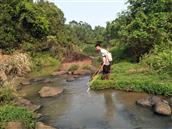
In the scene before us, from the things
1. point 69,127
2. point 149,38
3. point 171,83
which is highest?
point 149,38

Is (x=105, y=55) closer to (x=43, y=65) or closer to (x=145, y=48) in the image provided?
(x=145, y=48)

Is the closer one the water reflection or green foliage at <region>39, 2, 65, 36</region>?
the water reflection

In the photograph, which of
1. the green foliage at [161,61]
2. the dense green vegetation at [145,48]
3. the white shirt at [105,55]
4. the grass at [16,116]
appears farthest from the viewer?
the green foliage at [161,61]

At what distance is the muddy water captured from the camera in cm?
1143

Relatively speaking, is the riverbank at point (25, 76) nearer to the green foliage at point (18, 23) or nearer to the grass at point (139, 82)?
the green foliage at point (18, 23)

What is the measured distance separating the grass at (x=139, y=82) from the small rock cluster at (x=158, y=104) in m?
1.11

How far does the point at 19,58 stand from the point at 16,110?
42.7 ft

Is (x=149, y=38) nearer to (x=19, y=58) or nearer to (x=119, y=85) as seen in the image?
(x=119, y=85)

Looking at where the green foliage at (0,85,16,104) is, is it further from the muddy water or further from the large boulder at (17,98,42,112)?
the muddy water

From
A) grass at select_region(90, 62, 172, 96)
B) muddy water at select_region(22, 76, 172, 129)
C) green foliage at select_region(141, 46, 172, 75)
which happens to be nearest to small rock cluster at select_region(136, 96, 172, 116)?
muddy water at select_region(22, 76, 172, 129)

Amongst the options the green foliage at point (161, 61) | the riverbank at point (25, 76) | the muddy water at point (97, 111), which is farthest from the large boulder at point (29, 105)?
the green foliage at point (161, 61)

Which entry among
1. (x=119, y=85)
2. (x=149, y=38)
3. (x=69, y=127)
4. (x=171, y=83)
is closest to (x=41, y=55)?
(x=149, y=38)

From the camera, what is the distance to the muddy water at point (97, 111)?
450 inches

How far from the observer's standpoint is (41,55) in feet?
97.9
